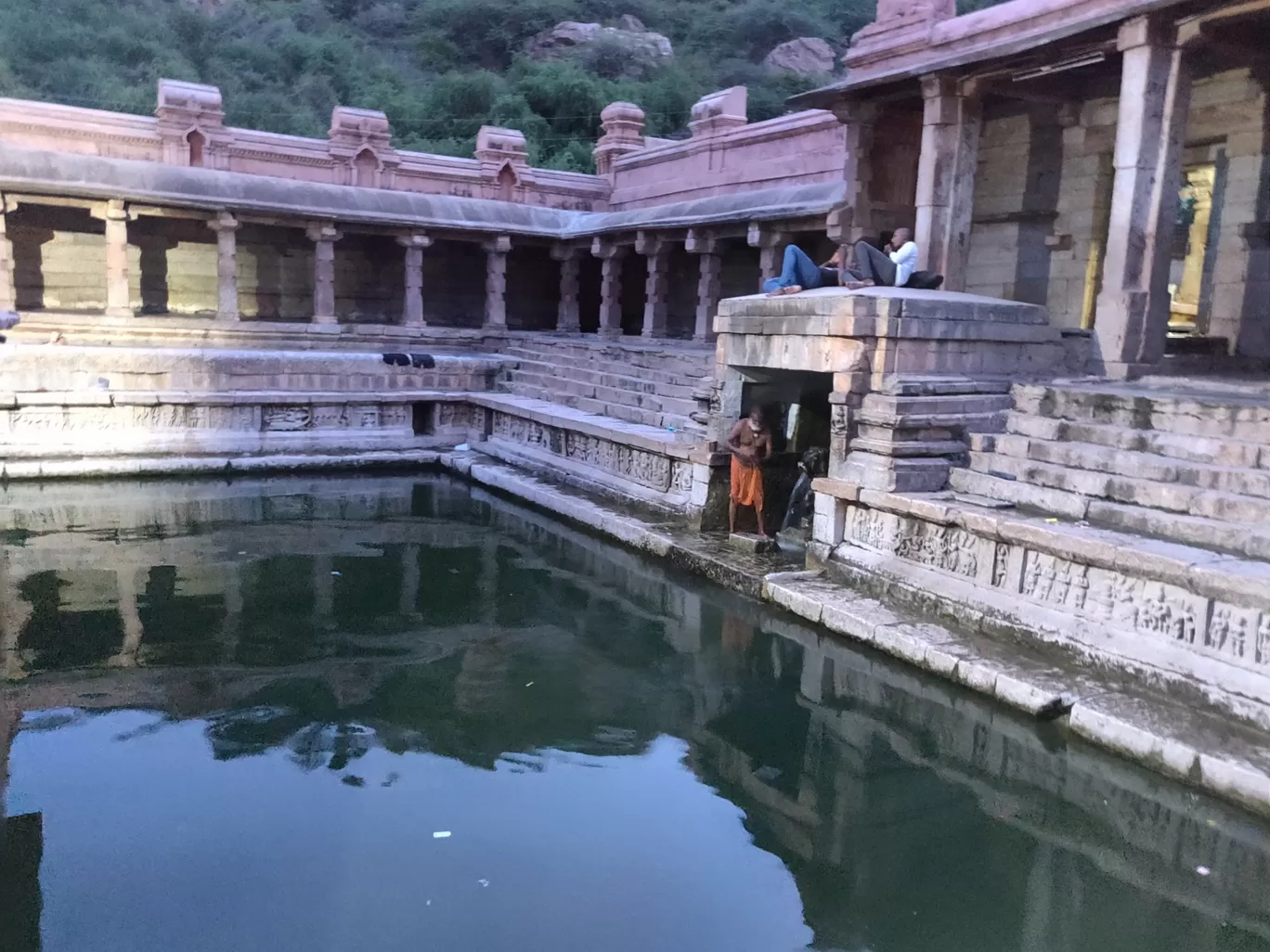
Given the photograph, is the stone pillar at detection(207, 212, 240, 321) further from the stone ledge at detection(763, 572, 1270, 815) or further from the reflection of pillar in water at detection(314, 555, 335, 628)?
the stone ledge at detection(763, 572, 1270, 815)

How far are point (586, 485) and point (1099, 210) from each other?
6.65 meters

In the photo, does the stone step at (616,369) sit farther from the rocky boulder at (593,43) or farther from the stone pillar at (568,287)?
the rocky boulder at (593,43)

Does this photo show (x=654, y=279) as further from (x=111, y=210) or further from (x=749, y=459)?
(x=749, y=459)

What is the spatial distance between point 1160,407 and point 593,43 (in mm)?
38865

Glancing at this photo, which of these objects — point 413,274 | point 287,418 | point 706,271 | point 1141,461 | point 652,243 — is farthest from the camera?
point 413,274

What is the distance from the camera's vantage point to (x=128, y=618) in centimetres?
693

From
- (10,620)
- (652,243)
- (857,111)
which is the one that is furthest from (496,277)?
(10,620)

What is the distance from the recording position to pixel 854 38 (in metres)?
12.6

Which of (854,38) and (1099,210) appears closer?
(1099,210)

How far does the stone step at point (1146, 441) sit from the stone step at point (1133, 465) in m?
0.07

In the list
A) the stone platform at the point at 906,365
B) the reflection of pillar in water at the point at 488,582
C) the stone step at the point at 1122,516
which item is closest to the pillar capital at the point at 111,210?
the reflection of pillar in water at the point at 488,582

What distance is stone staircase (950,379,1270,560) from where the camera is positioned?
19.1 ft

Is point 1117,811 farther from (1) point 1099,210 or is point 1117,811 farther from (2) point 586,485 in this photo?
(1) point 1099,210

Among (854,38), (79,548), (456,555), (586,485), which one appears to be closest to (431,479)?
(586,485)
